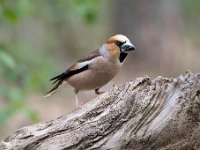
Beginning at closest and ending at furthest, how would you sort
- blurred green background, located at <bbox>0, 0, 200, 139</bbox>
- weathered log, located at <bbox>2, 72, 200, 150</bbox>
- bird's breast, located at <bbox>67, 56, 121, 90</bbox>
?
weathered log, located at <bbox>2, 72, 200, 150</bbox> → bird's breast, located at <bbox>67, 56, 121, 90</bbox> → blurred green background, located at <bbox>0, 0, 200, 139</bbox>

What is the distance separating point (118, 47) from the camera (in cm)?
614

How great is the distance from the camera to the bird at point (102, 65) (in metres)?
6.07

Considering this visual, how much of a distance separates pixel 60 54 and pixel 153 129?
37.6 feet

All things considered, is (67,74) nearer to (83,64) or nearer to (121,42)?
(83,64)

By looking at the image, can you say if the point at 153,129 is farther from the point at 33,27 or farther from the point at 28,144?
the point at 33,27

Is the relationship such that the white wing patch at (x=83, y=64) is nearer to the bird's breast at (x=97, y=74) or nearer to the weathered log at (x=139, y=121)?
the bird's breast at (x=97, y=74)

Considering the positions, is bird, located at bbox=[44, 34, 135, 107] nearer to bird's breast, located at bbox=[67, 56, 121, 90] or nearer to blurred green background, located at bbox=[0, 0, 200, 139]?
bird's breast, located at bbox=[67, 56, 121, 90]

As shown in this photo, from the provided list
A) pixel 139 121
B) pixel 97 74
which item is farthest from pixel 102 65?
pixel 139 121

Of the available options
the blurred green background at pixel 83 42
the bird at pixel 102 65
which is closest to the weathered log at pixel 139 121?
the bird at pixel 102 65

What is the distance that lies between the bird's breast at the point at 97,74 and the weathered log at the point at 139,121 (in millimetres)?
1684

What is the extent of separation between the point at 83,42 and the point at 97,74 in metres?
10.5

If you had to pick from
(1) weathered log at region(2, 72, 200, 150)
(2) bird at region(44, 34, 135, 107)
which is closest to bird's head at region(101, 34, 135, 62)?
(2) bird at region(44, 34, 135, 107)

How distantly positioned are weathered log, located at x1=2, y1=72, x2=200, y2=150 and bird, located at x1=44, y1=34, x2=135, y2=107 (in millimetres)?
1680

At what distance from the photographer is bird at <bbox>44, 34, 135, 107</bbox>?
607cm
